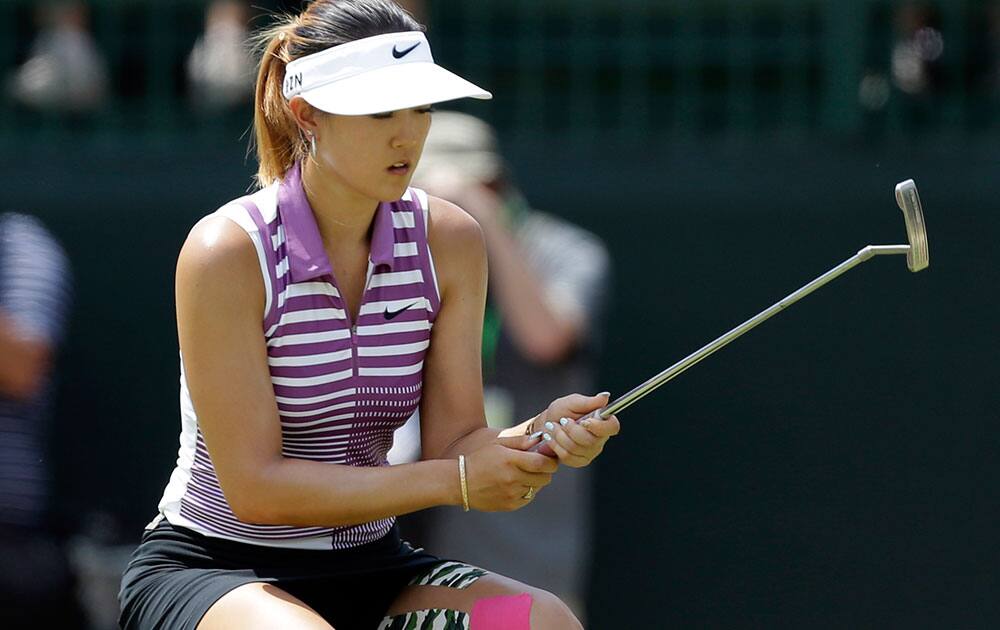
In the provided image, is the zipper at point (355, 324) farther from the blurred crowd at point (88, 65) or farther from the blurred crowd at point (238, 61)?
the blurred crowd at point (88, 65)

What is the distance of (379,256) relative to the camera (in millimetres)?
2889

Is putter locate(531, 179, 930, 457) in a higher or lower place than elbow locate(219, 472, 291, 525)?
higher

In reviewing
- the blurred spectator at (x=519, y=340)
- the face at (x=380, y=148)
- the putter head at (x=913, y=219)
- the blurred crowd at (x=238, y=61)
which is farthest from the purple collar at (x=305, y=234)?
the blurred crowd at (x=238, y=61)

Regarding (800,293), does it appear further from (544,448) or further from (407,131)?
(407,131)

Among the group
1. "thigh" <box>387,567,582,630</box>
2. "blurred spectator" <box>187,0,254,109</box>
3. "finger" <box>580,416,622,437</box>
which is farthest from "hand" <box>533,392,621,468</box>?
"blurred spectator" <box>187,0,254,109</box>

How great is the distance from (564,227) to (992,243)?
1404 mm

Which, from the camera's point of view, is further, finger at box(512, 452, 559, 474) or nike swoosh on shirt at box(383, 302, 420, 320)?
nike swoosh on shirt at box(383, 302, 420, 320)

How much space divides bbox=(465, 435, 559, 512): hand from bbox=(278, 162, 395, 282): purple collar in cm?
41

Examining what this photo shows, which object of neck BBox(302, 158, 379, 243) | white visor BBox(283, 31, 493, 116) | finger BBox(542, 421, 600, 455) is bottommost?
finger BBox(542, 421, 600, 455)

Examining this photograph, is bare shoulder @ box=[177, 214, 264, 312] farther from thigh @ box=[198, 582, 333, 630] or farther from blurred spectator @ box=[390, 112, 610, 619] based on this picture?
blurred spectator @ box=[390, 112, 610, 619]

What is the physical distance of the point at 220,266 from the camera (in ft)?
8.89

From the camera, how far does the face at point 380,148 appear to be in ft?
9.05

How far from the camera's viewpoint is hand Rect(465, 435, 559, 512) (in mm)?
2686

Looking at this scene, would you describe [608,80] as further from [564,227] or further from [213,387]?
[213,387]
